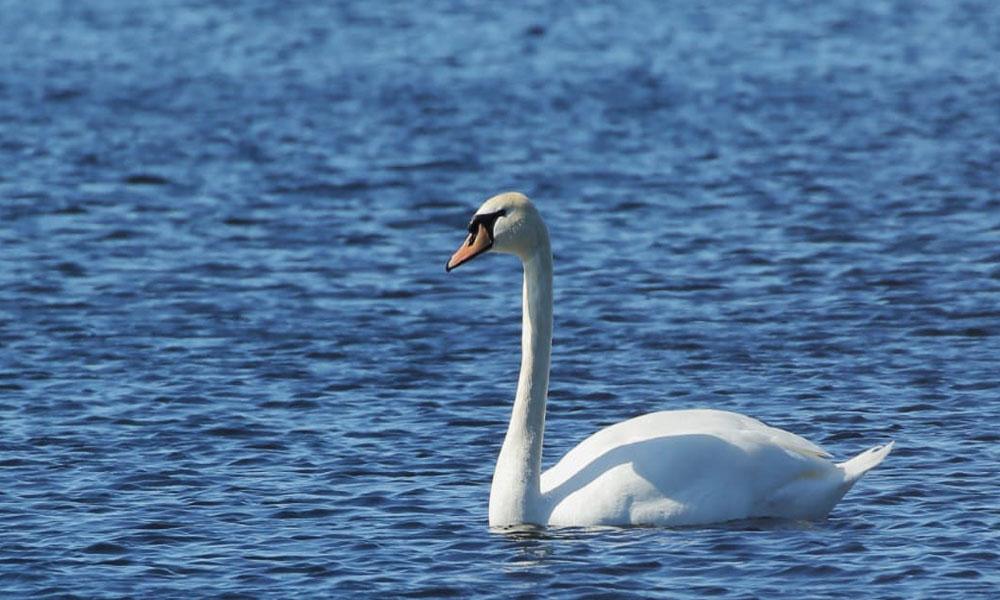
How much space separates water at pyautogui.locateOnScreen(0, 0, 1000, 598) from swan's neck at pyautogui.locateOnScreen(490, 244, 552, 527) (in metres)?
0.19

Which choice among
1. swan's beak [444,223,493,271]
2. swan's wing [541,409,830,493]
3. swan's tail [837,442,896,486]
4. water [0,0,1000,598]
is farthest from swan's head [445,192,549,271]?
swan's tail [837,442,896,486]

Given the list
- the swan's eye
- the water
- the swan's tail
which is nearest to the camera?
the water

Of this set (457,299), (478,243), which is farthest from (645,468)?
(457,299)

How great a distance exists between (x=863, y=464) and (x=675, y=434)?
0.94m

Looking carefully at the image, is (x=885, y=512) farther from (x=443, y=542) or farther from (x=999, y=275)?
(x=999, y=275)

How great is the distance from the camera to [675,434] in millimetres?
10531

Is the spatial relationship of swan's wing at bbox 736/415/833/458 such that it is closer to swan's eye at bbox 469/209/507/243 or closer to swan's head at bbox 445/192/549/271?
swan's head at bbox 445/192/549/271

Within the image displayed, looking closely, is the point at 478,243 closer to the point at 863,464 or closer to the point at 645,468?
the point at 645,468

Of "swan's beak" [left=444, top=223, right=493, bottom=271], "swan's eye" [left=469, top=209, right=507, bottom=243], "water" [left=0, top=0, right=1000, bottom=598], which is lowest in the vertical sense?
"water" [left=0, top=0, right=1000, bottom=598]

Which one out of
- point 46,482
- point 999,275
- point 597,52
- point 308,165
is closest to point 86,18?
point 597,52

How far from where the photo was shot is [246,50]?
33406 millimetres

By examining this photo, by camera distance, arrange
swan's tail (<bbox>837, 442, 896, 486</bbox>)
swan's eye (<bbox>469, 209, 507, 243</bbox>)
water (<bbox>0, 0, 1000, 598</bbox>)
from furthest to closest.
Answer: swan's eye (<bbox>469, 209, 507, 243</bbox>)
swan's tail (<bbox>837, 442, 896, 486</bbox>)
water (<bbox>0, 0, 1000, 598</bbox>)

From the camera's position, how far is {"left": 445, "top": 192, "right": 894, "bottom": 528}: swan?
10.4m

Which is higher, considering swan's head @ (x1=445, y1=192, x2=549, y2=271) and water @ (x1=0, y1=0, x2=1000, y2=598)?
swan's head @ (x1=445, y1=192, x2=549, y2=271)
